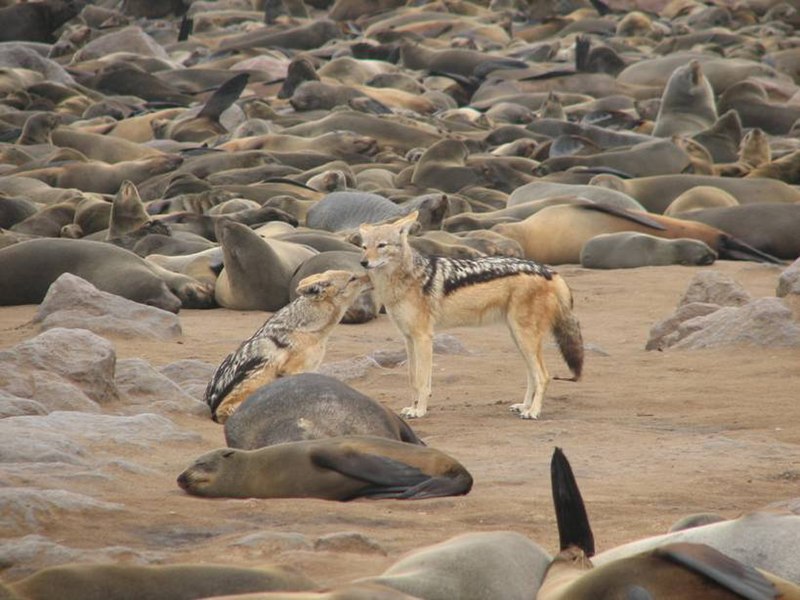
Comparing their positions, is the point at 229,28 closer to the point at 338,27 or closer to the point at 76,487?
the point at 338,27

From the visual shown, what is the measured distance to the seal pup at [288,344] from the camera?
21.5 ft

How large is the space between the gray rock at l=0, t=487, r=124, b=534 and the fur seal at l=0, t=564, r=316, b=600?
0.89 m

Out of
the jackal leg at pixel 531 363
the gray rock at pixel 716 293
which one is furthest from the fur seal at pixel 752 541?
the gray rock at pixel 716 293

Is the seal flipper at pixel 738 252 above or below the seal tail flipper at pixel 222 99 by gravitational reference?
above

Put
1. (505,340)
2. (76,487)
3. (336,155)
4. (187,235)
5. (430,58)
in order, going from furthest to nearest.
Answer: (430,58) → (336,155) → (187,235) → (505,340) → (76,487)

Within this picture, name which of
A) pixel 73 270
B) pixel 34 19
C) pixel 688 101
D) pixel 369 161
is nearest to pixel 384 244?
pixel 73 270

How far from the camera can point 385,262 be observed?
6887mm

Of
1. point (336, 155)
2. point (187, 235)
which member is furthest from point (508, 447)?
point (336, 155)

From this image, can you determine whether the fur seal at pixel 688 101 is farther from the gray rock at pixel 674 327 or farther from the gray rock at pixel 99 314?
the gray rock at pixel 99 314

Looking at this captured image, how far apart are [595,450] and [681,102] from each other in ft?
48.5

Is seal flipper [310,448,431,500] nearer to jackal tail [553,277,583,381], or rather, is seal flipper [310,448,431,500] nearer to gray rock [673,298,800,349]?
jackal tail [553,277,583,381]

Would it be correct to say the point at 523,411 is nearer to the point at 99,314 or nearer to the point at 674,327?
the point at 674,327

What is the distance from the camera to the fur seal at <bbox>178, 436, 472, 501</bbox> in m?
4.73

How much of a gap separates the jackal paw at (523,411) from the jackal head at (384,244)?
87 cm
